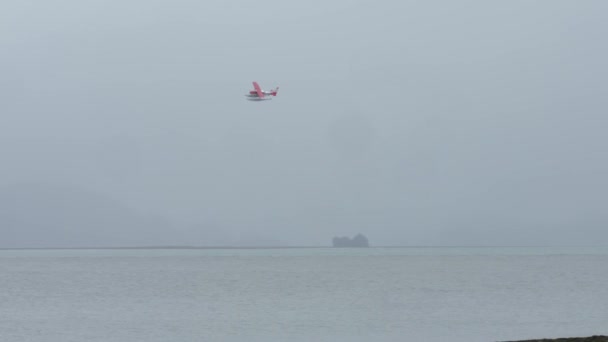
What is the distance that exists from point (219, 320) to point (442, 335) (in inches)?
831

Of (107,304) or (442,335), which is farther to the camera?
(107,304)

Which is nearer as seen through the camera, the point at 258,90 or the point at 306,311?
the point at 306,311

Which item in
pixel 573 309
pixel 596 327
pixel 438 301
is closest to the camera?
pixel 596 327

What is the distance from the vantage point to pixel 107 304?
294ft

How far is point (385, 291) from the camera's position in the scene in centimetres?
10506

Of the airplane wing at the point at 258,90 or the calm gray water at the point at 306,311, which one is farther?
the airplane wing at the point at 258,90

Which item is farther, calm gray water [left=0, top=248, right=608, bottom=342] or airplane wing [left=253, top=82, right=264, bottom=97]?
airplane wing [left=253, top=82, right=264, bottom=97]

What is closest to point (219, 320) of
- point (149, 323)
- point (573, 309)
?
point (149, 323)

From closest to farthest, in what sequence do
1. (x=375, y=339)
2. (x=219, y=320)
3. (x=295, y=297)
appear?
(x=375, y=339) < (x=219, y=320) < (x=295, y=297)

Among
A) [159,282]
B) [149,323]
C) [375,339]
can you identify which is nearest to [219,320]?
[149,323]

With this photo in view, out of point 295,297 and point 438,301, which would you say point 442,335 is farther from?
point 295,297

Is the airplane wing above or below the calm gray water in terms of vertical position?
above

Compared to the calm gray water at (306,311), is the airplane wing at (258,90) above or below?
above

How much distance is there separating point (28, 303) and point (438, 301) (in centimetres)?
4554
